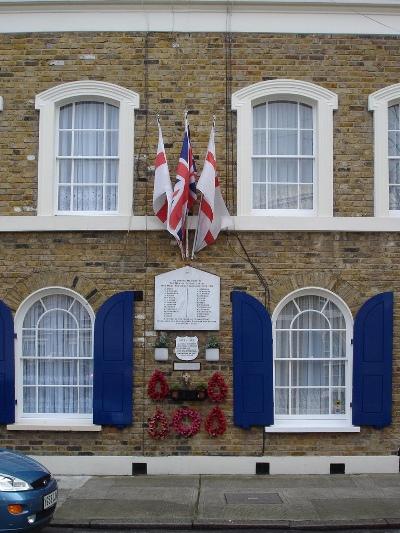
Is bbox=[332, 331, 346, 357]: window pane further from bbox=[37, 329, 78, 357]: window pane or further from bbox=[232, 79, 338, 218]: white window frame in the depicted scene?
bbox=[37, 329, 78, 357]: window pane

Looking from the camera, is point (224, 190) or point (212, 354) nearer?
point (212, 354)

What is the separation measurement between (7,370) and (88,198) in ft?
10.1

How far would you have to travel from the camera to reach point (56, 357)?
11375 mm

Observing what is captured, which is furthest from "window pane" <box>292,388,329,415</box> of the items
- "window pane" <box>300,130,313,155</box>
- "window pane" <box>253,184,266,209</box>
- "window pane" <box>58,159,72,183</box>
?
"window pane" <box>58,159,72,183</box>

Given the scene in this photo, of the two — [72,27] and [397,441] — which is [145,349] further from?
[72,27]

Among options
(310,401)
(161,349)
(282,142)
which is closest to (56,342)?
(161,349)

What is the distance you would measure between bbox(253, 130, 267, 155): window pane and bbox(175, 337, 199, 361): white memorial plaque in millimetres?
3261

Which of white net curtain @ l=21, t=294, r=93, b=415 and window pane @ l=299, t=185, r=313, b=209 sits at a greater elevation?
window pane @ l=299, t=185, r=313, b=209

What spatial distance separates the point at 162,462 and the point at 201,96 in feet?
19.4

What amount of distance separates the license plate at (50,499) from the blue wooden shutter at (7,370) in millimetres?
3385

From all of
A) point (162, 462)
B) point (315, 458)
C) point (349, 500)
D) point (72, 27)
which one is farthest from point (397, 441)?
point (72, 27)

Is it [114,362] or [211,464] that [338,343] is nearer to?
[211,464]

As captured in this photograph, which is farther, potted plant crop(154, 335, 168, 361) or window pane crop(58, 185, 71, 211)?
window pane crop(58, 185, 71, 211)

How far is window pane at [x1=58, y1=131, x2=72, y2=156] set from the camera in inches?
459
